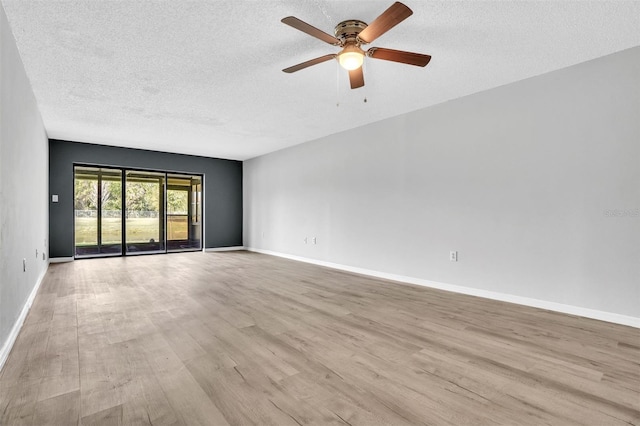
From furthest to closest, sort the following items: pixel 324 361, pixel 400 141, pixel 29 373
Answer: pixel 400 141 < pixel 324 361 < pixel 29 373

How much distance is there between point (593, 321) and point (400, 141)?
2.99 m

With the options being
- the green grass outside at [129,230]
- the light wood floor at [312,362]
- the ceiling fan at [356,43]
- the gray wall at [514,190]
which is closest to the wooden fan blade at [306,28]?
the ceiling fan at [356,43]

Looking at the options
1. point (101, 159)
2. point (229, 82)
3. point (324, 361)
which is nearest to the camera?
point (324, 361)

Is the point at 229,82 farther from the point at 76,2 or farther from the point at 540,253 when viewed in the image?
the point at 540,253

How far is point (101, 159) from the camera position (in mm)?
6660

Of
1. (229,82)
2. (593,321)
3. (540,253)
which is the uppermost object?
(229,82)

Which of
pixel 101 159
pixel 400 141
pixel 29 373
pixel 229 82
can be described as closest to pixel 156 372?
pixel 29 373

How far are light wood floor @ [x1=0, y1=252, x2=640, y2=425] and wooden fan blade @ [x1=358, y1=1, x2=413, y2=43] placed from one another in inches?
85.3

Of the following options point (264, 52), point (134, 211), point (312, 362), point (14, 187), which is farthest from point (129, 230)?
point (312, 362)

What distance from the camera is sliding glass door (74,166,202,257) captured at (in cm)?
671

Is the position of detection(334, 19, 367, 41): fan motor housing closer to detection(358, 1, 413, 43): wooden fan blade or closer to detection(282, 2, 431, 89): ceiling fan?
detection(282, 2, 431, 89): ceiling fan

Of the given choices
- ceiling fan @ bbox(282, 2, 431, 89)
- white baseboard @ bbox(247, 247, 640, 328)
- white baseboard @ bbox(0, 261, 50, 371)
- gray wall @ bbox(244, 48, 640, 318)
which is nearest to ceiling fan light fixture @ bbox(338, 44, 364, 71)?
ceiling fan @ bbox(282, 2, 431, 89)

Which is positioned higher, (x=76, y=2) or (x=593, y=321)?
(x=76, y=2)

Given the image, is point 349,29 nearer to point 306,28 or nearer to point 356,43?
point 356,43
